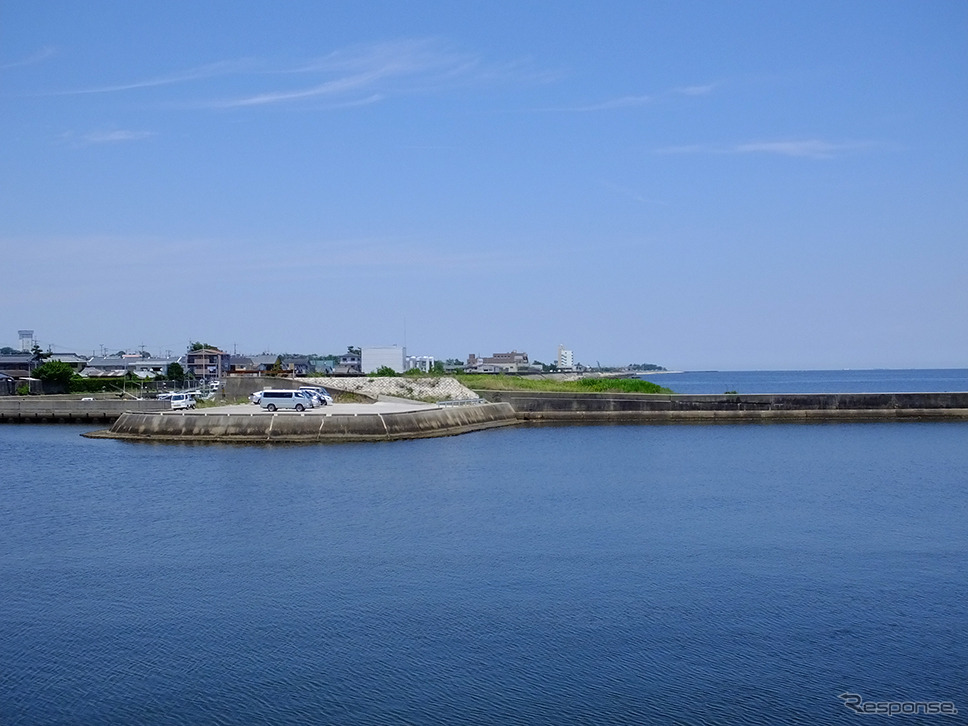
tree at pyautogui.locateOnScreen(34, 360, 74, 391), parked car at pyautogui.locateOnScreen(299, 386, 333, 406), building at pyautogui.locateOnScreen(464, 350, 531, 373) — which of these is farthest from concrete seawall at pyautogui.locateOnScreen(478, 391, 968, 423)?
building at pyautogui.locateOnScreen(464, 350, 531, 373)

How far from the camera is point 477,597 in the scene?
13.2 metres

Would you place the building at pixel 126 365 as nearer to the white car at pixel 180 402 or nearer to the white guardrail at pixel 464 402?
the white car at pixel 180 402

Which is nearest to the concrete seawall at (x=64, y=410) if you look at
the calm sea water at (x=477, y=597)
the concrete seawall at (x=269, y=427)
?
the concrete seawall at (x=269, y=427)

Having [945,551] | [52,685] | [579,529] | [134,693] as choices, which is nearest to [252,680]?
[134,693]

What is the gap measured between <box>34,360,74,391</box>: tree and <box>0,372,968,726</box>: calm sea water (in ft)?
116

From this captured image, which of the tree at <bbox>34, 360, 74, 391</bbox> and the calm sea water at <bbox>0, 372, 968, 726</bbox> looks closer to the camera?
the calm sea water at <bbox>0, 372, 968, 726</bbox>

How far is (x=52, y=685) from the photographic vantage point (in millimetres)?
10156

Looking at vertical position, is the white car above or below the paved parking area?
above

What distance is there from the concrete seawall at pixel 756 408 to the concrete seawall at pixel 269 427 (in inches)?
409

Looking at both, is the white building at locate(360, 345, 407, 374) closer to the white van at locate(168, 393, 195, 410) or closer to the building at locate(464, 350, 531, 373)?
the white van at locate(168, 393, 195, 410)

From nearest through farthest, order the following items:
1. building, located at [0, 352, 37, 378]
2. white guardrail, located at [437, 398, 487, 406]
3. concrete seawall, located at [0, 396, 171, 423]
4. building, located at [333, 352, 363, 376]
Answer: white guardrail, located at [437, 398, 487, 406], concrete seawall, located at [0, 396, 171, 423], building, located at [0, 352, 37, 378], building, located at [333, 352, 363, 376]

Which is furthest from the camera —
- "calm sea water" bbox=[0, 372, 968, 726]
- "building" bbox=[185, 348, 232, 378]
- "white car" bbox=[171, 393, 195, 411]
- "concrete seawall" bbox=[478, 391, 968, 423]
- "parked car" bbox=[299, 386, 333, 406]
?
"building" bbox=[185, 348, 232, 378]

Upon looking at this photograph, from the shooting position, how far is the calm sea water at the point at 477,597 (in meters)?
9.84

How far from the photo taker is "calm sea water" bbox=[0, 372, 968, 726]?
32.3ft
